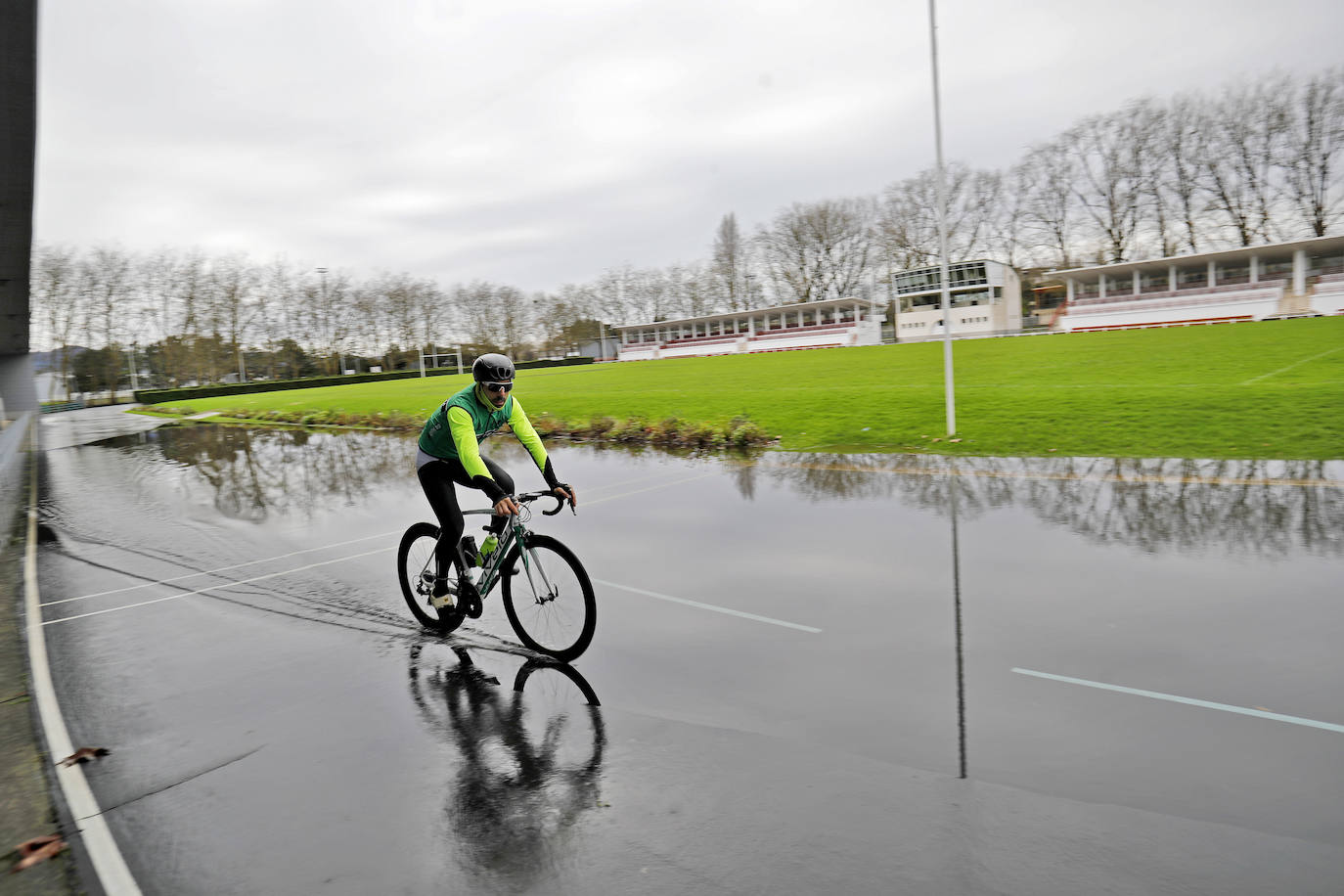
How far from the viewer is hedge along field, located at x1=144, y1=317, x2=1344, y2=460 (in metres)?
14.1

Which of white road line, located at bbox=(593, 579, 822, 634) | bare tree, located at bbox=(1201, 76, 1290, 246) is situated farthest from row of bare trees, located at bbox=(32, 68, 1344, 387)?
white road line, located at bbox=(593, 579, 822, 634)

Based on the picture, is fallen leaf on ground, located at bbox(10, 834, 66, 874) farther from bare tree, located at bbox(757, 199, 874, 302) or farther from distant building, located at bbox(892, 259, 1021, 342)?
bare tree, located at bbox(757, 199, 874, 302)

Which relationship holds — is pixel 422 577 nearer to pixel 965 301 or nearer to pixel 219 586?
pixel 219 586

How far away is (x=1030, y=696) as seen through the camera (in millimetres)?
4531

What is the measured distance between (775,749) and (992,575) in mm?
3590

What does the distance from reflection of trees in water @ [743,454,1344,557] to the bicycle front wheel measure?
208 inches

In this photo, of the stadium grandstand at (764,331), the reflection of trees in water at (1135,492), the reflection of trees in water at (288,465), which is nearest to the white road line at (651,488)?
the reflection of trees in water at (1135,492)

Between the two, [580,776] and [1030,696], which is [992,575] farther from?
[580,776]

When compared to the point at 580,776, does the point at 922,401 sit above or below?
above

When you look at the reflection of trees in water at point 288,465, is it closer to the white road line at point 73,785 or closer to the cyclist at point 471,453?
the white road line at point 73,785

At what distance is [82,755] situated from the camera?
4.45 meters

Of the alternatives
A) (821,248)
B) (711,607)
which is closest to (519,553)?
(711,607)

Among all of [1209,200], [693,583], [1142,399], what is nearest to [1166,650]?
[693,583]

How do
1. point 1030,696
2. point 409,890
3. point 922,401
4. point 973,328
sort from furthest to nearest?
point 973,328, point 922,401, point 1030,696, point 409,890
